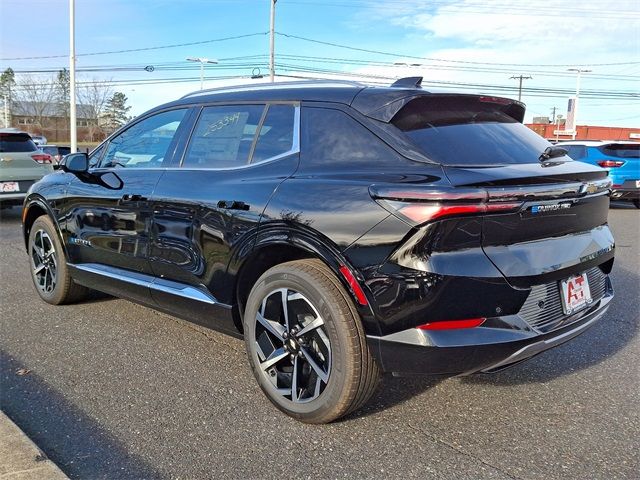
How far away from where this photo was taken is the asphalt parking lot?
2.57m

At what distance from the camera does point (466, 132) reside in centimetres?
295

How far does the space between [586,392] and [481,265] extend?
1.45m

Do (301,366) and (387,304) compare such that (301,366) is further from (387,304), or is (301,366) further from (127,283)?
(127,283)

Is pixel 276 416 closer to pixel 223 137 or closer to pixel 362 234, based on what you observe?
pixel 362 234

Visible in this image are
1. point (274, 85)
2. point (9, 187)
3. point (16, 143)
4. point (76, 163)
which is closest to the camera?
point (274, 85)

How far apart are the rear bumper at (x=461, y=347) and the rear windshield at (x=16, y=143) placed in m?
9.88

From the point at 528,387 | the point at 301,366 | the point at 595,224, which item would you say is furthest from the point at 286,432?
the point at 595,224

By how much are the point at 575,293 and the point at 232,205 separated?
1.88 meters

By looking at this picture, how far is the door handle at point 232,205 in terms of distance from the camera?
10.3 ft

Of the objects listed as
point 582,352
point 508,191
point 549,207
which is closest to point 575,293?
point 549,207

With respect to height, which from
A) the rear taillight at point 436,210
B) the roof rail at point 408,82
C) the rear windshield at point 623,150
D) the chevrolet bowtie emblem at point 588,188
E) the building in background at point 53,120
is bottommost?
the rear taillight at point 436,210

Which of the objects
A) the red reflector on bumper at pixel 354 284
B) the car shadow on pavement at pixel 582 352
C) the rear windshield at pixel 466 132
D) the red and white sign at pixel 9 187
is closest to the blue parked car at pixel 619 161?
the car shadow on pavement at pixel 582 352

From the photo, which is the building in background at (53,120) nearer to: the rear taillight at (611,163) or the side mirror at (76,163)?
the rear taillight at (611,163)

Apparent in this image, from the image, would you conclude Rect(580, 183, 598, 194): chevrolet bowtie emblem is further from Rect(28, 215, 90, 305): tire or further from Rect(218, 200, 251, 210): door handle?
Rect(28, 215, 90, 305): tire
